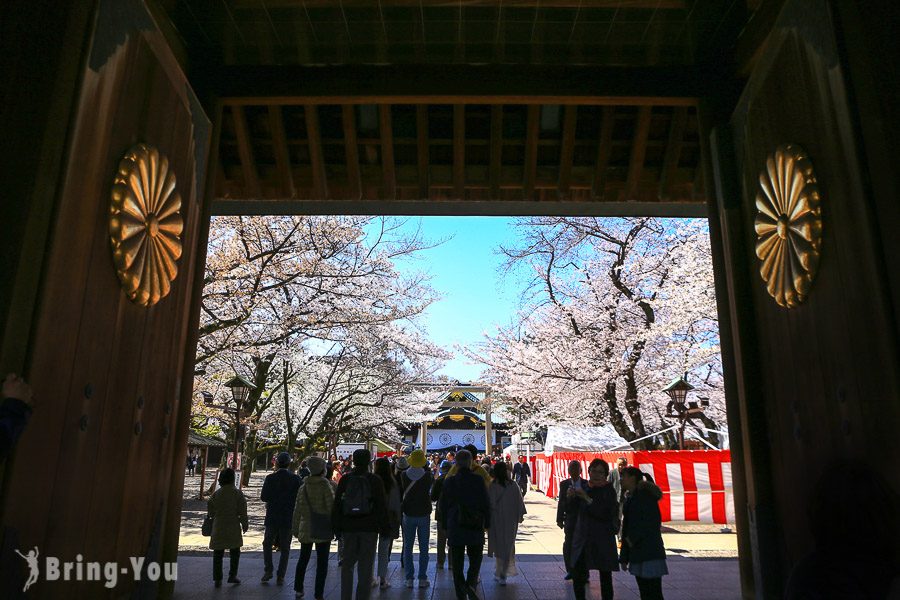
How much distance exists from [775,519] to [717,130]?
2.86 m

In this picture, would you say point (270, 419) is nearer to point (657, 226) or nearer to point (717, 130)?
point (657, 226)

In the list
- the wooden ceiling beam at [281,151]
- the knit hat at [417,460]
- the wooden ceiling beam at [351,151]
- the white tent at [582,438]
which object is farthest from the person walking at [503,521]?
the white tent at [582,438]

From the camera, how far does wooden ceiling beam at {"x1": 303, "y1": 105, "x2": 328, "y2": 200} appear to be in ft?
16.7

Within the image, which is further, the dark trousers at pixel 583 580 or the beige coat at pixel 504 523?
the beige coat at pixel 504 523

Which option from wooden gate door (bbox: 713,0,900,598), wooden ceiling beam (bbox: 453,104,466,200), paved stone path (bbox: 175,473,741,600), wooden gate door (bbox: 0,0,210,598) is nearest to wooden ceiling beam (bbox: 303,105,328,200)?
wooden gate door (bbox: 0,0,210,598)

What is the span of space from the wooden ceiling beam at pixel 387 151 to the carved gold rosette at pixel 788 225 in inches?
120

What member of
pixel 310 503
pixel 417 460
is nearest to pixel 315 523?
pixel 310 503

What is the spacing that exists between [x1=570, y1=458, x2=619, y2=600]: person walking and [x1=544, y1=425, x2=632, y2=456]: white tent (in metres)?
13.0

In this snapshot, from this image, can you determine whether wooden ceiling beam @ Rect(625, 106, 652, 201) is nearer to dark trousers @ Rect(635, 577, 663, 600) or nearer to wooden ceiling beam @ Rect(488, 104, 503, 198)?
wooden ceiling beam @ Rect(488, 104, 503, 198)

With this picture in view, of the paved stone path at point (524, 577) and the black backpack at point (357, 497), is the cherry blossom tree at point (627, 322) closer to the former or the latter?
the paved stone path at point (524, 577)

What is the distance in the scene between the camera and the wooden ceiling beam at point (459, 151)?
511 centimetres

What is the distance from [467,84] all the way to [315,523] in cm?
440

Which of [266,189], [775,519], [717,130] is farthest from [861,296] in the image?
[266,189]

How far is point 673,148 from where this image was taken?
5.37 m
